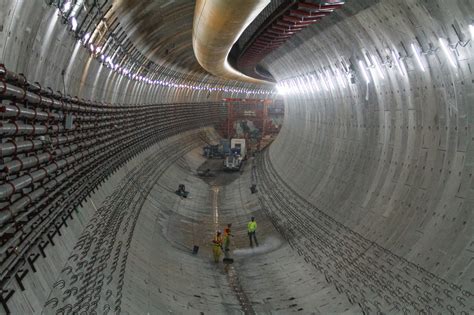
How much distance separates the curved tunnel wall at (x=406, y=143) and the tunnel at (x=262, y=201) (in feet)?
0.13

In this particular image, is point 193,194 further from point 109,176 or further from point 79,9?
point 79,9

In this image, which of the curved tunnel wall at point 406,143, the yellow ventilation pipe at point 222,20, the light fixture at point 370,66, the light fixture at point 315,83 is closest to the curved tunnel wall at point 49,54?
the yellow ventilation pipe at point 222,20

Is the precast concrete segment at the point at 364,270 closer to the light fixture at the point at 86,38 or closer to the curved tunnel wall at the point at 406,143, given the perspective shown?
the curved tunnel wall at the point at 406,143

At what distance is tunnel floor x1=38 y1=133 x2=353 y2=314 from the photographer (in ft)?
24.9

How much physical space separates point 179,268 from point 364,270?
412 cm

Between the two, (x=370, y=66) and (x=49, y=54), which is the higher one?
(x=370, y=66)

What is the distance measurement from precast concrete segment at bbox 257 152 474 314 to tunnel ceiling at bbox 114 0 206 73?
7021 mm

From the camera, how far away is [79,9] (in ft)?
26.8

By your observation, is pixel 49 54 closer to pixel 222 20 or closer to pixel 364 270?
pixel 222 20

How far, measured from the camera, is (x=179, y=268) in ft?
35.8

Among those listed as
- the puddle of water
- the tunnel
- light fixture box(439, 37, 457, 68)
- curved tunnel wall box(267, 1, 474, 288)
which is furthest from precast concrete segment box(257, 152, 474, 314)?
light fixture box(439, 37, 457, 68)

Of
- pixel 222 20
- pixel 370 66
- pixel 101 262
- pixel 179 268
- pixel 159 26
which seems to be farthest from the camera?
pixel 159 26

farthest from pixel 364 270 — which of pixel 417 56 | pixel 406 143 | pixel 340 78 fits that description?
pixel 340 78

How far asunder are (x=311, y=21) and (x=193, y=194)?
1005 centimetres
